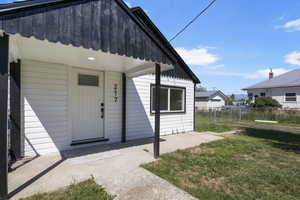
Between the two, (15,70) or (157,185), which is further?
(15,70)

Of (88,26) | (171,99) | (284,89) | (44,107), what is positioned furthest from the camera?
(284,89)

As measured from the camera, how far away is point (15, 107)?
376cm

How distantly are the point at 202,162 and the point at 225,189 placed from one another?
1.16 meters

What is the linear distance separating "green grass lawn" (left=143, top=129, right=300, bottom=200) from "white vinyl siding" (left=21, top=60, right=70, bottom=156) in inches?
104

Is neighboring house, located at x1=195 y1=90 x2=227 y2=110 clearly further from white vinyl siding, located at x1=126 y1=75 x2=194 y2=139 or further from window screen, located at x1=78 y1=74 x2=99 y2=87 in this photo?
window screen, located at x1=78 y1=74 x2=99 y2=87

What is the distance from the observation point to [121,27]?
3.20 m

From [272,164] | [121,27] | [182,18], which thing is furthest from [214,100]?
[121,27]

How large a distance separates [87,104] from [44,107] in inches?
44.0

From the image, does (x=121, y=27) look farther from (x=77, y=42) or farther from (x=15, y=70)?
(x=15, y=70)

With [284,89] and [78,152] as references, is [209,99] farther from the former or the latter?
[78,152]

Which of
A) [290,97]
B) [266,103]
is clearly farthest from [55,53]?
[290,97]

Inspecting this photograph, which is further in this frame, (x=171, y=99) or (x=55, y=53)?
(x=171, y=99)

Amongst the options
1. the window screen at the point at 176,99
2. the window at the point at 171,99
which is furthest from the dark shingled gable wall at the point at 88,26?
the window screen at the point at 176,99

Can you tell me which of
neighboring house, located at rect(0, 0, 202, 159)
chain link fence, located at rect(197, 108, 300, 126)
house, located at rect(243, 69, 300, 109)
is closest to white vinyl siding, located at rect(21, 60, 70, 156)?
neighboring house, located at rect(0, 0, 202, 159)
